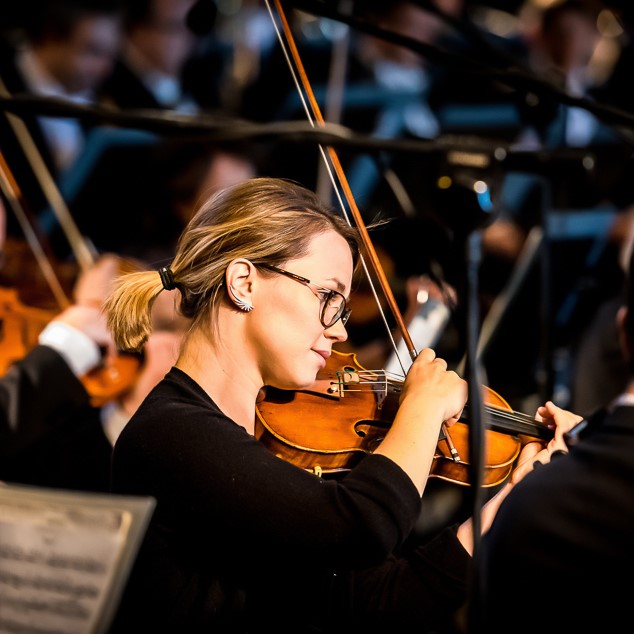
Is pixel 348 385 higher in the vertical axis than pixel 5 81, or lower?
lower

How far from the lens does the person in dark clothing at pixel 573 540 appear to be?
1086 mm

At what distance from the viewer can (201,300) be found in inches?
60.2

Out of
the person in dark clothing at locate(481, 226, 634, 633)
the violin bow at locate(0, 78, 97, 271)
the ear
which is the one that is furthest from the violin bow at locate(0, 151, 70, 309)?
the person in dark clothing at locate(481, 226, 634, 633)

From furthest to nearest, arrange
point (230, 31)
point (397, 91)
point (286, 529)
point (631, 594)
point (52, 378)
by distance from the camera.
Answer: point (230, 31) → point (397, 91) → point (52, 378) → point (286, 529) → point (631, 594)

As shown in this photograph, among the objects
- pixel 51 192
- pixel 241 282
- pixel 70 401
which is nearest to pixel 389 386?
pixel 241 282

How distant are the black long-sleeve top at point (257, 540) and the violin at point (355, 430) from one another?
0.05m

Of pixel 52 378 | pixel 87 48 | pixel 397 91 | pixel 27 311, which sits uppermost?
pixel 397 91

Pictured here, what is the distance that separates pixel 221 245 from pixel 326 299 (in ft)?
0.69

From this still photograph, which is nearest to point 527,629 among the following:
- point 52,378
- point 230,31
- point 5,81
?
point 52,378

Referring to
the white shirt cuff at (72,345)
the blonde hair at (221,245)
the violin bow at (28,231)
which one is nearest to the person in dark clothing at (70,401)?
the white shirt cuff at (72,345)

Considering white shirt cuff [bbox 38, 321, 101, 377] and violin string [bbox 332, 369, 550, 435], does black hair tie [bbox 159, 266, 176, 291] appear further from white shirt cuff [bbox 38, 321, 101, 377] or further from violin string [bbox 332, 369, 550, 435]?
white shirt cuff [bbox 38, 321, 101, 377]

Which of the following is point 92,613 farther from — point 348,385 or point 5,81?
point 5,81

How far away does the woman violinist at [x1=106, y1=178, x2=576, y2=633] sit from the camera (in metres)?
1.28

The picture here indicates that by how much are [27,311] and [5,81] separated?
111 cm
